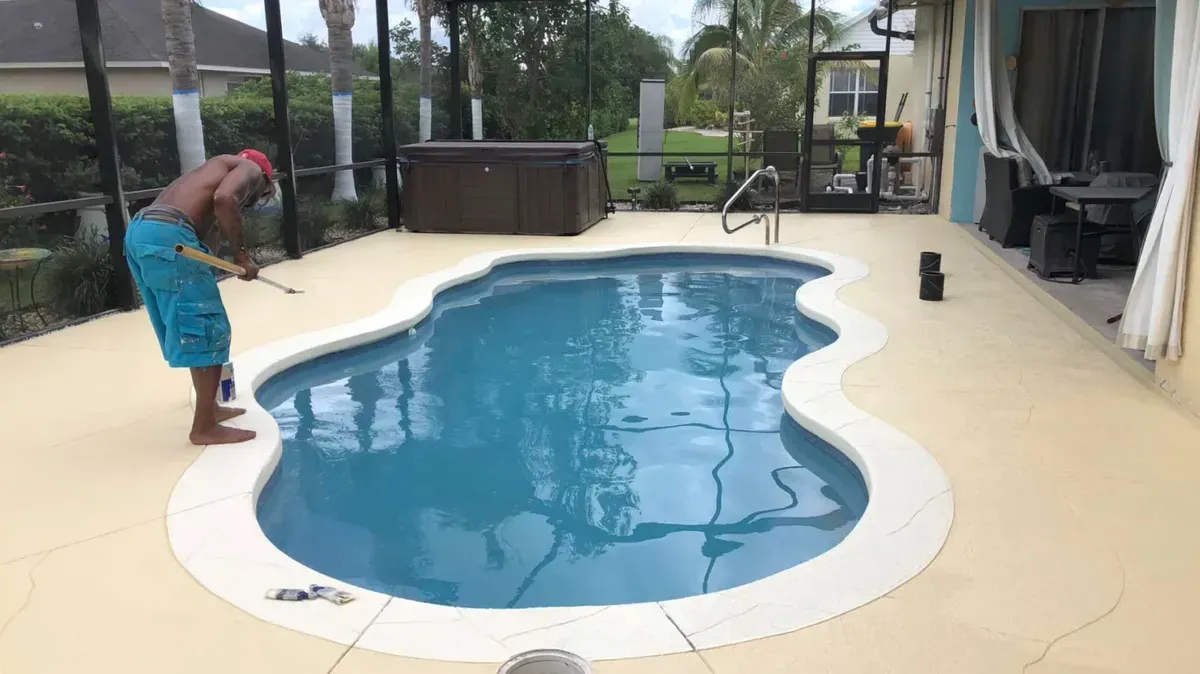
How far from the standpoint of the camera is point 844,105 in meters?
16.0

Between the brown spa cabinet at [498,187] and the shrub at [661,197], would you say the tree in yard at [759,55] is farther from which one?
the brown spa cabinet at [498,187]

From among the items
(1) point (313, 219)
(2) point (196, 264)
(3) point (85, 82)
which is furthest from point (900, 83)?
(2) point (196, 264)

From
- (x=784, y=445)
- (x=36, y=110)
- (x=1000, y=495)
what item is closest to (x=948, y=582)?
(x=1000, y=495)

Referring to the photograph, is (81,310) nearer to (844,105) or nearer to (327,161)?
(327,161)

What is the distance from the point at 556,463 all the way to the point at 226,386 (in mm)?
1638

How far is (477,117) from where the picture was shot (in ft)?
41.3

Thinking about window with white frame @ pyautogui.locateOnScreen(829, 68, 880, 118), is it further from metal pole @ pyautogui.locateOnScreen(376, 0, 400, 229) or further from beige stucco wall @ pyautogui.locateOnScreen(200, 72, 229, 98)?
beige stucco wall @ pyautogui.locateOnScreen(200, 72, 229, 98)

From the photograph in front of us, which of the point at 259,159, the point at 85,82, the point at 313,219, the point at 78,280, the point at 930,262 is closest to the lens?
the point at 259,159

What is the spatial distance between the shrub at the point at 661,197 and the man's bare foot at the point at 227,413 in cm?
851

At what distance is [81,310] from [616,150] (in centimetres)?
757

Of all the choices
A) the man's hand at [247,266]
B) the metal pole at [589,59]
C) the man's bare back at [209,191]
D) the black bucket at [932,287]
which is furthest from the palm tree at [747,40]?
the man's hand at [247,266]

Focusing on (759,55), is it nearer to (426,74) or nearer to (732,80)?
(732,80)

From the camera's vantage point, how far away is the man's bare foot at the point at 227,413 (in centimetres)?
412

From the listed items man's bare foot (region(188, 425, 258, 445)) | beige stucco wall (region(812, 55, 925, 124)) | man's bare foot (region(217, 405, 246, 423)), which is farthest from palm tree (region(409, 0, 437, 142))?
man's bare foot (region(188, 425, 258, 445))
